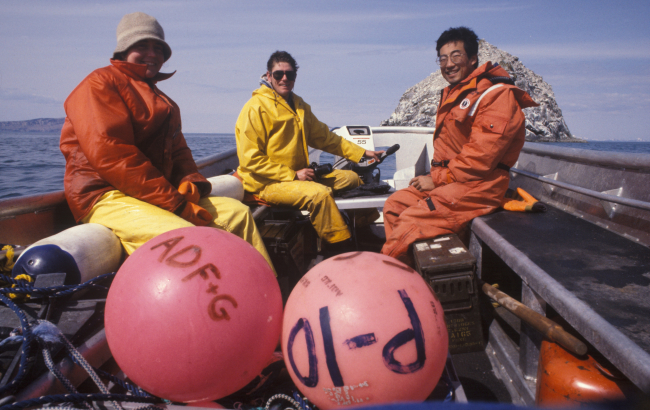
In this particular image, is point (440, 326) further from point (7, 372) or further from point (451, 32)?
point (451, 32)

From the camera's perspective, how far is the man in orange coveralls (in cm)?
273

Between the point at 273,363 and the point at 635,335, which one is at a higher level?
the point at 635,335

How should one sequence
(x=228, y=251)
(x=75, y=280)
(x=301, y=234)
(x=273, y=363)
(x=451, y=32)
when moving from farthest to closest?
(x=301, y=234) < (x=451, y=32) < (x=75, y=280) < (x=273, y=363) < (x=228, y=251)

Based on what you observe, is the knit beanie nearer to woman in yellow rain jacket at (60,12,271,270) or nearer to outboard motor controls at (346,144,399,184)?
woman in yellow rain jacket at (60,12,271,270)

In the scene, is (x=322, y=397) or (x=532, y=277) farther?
(x=532, y=277)

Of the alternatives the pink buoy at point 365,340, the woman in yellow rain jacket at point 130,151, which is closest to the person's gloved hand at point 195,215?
the woman in yellow rain jacket at point 130,151

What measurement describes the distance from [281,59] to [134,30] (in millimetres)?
1534

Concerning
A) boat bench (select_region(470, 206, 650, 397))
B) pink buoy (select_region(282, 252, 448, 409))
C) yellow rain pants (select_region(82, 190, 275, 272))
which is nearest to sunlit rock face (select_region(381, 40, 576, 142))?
boat bench (select_region(470, 206, 650, 397))

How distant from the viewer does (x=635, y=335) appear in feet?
4.32

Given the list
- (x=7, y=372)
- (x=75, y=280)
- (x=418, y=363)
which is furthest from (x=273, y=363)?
(x=75, y=280)

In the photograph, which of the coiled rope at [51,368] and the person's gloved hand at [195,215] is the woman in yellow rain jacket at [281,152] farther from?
the coiled rope at [51,368]

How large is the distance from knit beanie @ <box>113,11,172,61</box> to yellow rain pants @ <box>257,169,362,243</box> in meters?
1.62

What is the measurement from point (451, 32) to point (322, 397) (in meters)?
3.03

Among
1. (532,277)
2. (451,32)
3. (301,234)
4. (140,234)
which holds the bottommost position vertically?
(301,234)
